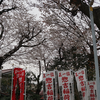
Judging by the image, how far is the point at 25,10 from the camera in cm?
1237

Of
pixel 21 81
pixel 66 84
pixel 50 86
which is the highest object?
pixel 21 81

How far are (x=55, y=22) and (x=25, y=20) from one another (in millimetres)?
3798

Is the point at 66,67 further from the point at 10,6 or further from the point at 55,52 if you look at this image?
the point at 10,6

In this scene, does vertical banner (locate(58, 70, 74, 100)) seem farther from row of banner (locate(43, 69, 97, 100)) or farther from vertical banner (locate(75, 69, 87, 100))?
vertical banner (locate(75, 69, 87, 100))

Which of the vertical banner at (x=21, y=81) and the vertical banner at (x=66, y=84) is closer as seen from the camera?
the vertical banner at (x=21, y=81)

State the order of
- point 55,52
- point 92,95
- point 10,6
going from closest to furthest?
point 10,6
point 92,95
point 55,52

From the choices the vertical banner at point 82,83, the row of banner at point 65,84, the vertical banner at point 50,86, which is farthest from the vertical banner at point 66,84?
the vertical banner at point 82,83

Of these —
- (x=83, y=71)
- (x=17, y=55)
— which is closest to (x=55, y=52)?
(x=17, y=55)

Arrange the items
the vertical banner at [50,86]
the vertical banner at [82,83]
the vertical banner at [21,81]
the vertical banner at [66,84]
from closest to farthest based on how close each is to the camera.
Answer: the vertical banner at [21,81] → the vertical banner at [66,84] → the vertical banner at [50,86] → the vertical banner at [82,83]

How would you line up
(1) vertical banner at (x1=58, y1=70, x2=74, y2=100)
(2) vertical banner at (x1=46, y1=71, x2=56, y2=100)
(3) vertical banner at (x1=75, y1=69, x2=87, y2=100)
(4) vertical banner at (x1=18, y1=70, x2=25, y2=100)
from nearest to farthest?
(4) vertical banner at (x1=18, y1=70, x2=25, y2=100), (1) vertical banner at (x1=58, y1=70, x2=74, y2=100), (2) vertical banner at (x1=46, y1=71, x2=56, y2=100), (3) vertical banner at (x1=75, y1=69, x2=87, y2=100)

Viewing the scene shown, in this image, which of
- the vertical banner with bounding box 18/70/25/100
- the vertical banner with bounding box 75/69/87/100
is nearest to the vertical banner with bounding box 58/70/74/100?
the vertical banner with bounding box 75/69/87/100

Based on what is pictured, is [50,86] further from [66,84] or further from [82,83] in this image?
[82,83]

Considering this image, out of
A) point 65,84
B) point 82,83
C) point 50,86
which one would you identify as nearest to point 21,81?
point 50,86

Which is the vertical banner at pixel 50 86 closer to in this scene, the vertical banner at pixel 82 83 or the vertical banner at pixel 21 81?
the vertical banner at pixel 82 83
